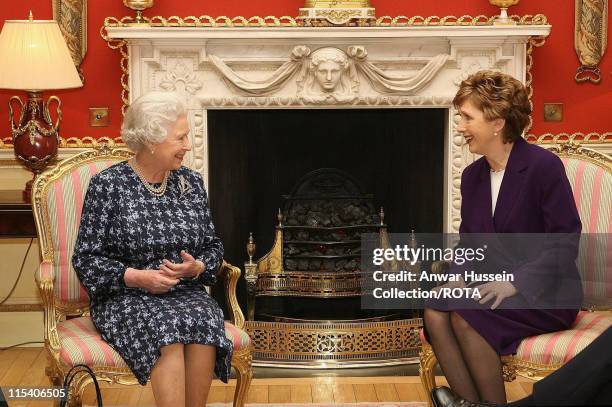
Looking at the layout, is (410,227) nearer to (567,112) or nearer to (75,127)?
(567,112)

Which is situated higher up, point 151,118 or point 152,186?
point 151,118

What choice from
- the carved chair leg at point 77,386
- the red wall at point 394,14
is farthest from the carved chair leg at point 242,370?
the red wall at point 394,14

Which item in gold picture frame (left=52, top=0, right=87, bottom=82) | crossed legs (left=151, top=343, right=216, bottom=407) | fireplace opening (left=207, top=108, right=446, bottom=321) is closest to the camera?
crossed legs (left=151, top=343, right=216, bottom=407)

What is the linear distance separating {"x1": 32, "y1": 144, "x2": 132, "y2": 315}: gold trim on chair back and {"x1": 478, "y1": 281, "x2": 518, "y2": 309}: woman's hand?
145cm

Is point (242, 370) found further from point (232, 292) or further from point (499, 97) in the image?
point (499, 97)

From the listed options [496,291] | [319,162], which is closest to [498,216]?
[496,291]

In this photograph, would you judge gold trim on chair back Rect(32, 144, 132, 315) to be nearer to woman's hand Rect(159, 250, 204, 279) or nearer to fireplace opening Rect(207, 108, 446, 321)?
woman's hand Rect(159, 250, 204, 279)

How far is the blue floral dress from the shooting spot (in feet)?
10.7

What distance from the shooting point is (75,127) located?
191 inches

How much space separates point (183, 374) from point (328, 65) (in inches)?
74.1

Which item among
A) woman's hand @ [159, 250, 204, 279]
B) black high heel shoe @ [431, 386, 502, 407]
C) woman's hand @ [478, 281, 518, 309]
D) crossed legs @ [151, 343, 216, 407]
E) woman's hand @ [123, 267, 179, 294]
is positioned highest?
woman's hand @ [159, 250, 204, 279]

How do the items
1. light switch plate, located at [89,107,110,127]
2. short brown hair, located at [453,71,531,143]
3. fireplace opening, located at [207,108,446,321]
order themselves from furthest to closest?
fireplace opening, located at [207,108,446,321] < light switch plate, located at [89,107,110,127] < short brown hair, located at [453,71,531,143]

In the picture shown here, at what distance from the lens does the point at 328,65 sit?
463 cm

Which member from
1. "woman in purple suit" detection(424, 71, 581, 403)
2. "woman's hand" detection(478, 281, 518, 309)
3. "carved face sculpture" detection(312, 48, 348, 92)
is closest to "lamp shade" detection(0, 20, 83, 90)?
"carved face sculpture" detection(312, 48, 348, 92)
